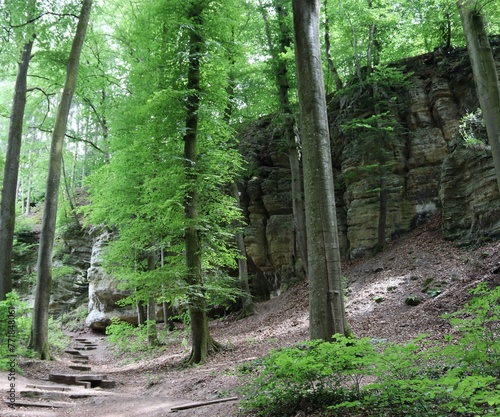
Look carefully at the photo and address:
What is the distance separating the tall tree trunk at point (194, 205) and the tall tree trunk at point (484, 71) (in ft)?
19.2

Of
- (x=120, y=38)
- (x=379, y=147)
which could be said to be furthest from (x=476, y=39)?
(x=120, y=38)

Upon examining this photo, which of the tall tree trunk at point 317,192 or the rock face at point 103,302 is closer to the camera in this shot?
the tall tree trunk at point 317,192

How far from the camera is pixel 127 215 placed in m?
12.8

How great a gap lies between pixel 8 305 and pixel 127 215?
4968mm

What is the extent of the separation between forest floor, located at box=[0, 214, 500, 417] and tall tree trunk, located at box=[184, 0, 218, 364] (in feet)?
1.99

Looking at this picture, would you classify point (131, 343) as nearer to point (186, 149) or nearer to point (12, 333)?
point (12, 333)

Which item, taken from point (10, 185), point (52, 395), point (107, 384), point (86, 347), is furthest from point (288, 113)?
point (86, 347)

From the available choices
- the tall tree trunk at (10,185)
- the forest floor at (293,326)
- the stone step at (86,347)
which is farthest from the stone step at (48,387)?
the stone step at (86,347)

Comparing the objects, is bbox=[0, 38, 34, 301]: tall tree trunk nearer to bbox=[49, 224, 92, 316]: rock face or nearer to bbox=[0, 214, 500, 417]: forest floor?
bbox=[0, 214, 500, 417]: forest floor

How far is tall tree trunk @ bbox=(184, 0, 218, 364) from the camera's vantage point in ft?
30.0

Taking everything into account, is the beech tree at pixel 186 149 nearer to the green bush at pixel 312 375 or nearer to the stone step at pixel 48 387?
the stone step at pixel 48 387

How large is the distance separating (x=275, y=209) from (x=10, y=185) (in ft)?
35.9

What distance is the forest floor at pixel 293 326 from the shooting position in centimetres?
645

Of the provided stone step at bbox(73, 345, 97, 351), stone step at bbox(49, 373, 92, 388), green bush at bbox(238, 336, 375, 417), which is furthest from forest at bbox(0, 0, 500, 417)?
stone step at bbox(49, 373, 92, 388)
